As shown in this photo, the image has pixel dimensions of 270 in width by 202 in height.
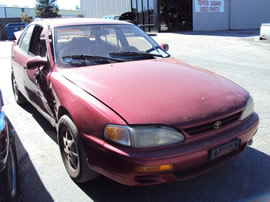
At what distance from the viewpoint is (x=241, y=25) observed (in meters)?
25.8

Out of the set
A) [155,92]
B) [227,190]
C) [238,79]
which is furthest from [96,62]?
[238,79]

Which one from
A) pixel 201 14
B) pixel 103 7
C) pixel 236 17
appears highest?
pixel 103 7

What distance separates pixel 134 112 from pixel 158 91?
0.43 meters

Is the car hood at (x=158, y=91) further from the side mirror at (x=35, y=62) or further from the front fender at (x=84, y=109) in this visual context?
the side mirror at (x=35, y=62)

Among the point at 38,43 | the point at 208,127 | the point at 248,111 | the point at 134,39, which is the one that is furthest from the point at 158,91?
the point at 38,43

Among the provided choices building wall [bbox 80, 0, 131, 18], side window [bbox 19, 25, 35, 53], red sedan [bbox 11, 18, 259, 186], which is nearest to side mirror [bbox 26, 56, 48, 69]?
red sedan [bbox 11, 18, 259, 186]

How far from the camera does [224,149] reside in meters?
2.32

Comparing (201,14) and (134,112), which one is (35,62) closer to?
(134,112)

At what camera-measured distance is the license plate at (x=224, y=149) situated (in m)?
2.25

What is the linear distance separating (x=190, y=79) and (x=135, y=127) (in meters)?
1.02

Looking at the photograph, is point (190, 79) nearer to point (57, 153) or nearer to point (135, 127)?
point (135, 127)

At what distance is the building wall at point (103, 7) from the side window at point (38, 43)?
83.1ft

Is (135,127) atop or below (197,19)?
below

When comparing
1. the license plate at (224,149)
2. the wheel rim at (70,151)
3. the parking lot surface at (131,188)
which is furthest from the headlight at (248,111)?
the wheel rim at (70,151)
